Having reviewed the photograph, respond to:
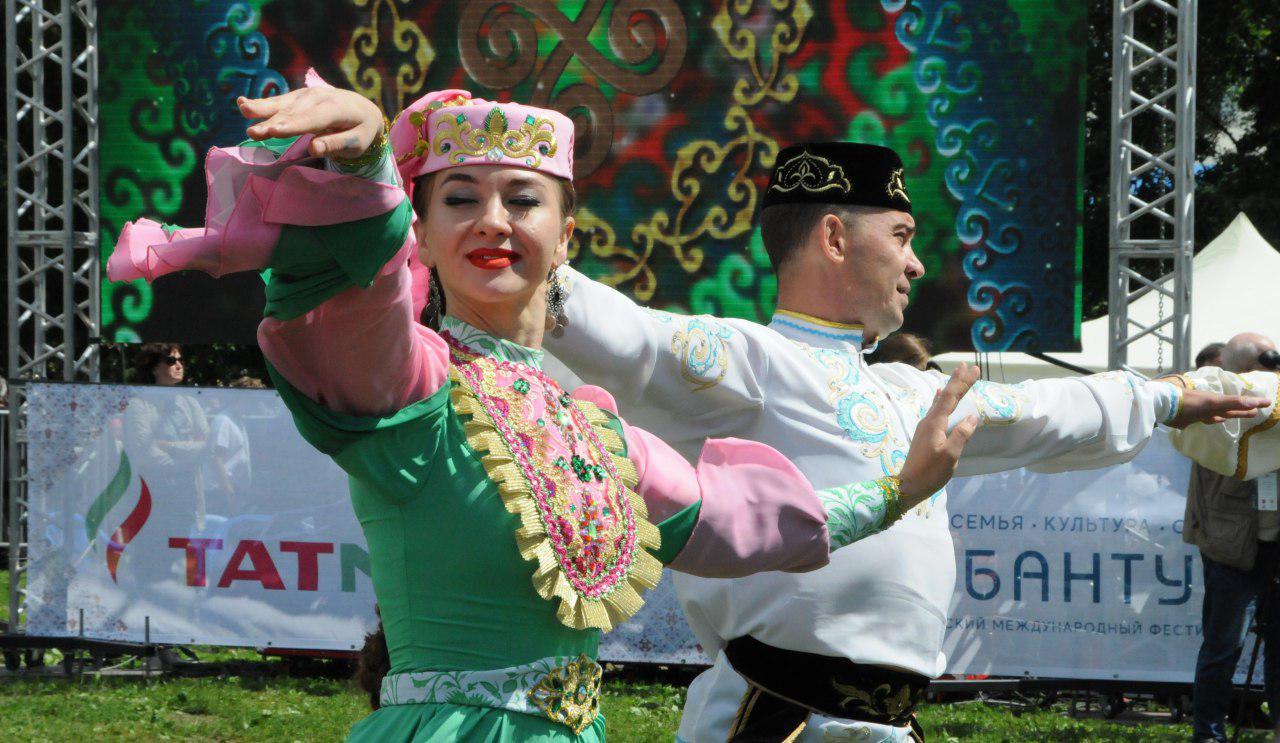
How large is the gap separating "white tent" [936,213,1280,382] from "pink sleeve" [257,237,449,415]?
8.75 metres

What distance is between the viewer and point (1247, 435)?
3.37m

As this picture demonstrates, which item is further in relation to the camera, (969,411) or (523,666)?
(969,411)

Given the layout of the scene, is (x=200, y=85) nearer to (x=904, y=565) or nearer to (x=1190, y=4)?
(x=1190, y=4)

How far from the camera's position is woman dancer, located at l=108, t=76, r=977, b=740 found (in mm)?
1634

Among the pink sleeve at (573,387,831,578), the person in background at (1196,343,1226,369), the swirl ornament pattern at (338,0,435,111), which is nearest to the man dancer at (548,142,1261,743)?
the pink sleeve at (573,387,831,578)

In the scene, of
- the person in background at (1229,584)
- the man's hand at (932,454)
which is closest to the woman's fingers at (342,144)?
the man's hand at (932,454)

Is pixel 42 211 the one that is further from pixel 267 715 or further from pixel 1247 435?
pixel 1247 435

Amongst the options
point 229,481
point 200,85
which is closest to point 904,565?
point 229,481

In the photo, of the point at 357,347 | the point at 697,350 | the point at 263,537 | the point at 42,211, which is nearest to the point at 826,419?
the point at 697,350

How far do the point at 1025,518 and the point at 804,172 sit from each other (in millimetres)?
4063

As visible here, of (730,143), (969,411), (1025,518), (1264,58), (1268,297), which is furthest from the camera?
(1264,58)

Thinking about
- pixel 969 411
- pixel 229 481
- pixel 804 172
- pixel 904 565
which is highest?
pixel 804 172

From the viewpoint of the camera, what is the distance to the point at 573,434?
215cm

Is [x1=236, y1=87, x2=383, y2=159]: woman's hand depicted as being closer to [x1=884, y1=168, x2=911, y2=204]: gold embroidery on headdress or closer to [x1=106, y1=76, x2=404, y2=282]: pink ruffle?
[x1=106, y1=76, x2=404, y2=282]: pink ruffle
